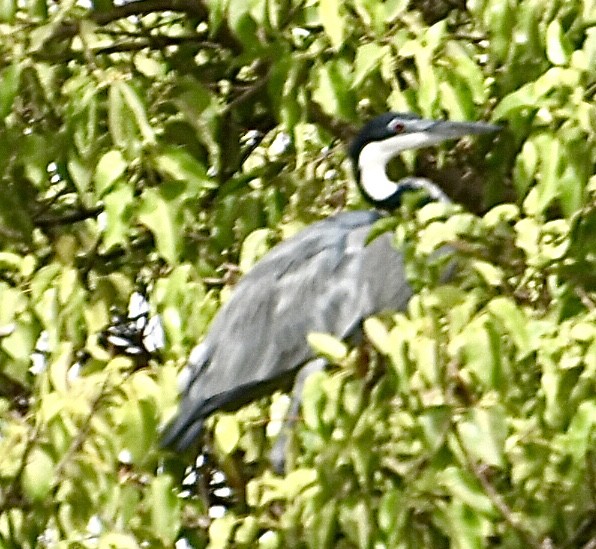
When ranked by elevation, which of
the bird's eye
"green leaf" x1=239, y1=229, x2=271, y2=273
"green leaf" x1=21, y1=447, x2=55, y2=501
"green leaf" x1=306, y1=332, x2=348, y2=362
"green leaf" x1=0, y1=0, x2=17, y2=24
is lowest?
the bird's eye

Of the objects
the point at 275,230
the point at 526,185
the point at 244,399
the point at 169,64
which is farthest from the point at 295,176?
the point at 526,185

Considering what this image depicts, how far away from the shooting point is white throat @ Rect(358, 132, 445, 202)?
2.74 m

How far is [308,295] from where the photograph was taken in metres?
2.69

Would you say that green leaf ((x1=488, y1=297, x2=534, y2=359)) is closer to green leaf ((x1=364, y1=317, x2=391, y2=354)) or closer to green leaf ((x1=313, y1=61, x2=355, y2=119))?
green leaf ((x1=364, y1=317, x2=391, y2=354))

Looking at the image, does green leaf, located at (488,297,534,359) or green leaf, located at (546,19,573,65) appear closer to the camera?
green leaf, located at (488,297,534,359)

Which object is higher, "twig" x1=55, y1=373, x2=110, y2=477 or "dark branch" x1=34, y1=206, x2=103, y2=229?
"twig" x1=55, y1=373, x2=110, y2=477

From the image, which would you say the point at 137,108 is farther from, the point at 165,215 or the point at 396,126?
the point at 396,126

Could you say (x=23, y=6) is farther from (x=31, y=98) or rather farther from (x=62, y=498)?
(x=62, y=498)

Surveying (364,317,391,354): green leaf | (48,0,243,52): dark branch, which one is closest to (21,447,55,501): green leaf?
(364,317,391,354): green leaf

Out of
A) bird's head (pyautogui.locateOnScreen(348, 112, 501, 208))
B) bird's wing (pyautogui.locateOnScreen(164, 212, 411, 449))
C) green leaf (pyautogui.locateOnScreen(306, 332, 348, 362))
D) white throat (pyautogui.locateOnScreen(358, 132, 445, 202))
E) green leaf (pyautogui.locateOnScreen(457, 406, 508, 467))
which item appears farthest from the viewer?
white throat (pyautogui.locateOnScreen(358, 132, 445, 202))

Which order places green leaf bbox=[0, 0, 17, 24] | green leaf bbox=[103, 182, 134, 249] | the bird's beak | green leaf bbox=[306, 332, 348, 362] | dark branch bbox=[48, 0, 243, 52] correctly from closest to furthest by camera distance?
green leaf bbox=[306, 332, 348, 362] < green leaf bbox=[103, 182, 134, 249] < green leaf bbox=[0, 0, 17, 24] < the bird's beak < dark branch bbox=[48, 0, 243, 52]

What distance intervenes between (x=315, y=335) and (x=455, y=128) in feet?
2.88

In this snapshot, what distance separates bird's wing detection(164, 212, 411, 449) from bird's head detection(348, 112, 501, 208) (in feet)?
0.34

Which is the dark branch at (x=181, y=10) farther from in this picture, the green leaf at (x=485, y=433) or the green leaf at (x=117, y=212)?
the green leaf at (x=485, y=433)
